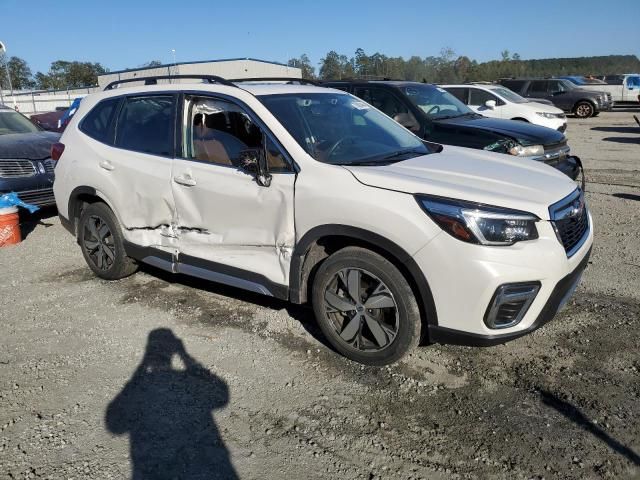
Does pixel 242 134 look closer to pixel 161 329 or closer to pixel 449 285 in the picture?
pixel 161 329

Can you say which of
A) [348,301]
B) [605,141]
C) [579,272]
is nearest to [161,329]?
[348,301]

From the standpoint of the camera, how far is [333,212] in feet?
11.2

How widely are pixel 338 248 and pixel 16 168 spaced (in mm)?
5856

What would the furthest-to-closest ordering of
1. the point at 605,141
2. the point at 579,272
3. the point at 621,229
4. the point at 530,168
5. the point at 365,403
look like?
the point at 605,141
the point at 621,229
the point at 530,168
the point at 579,272
the point at 365,403

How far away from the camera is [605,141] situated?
51.3 feet

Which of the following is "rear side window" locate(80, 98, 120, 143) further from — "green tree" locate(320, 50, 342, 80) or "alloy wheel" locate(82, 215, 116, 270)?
"green tree" locate(320, 50, 342, 80)

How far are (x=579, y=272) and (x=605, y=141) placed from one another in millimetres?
14345

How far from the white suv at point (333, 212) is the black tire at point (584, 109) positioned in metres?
22.6

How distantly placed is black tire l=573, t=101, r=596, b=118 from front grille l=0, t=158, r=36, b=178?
76.4 ft

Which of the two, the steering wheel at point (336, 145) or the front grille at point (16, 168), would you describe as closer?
the steering wheel at point (336, 145)

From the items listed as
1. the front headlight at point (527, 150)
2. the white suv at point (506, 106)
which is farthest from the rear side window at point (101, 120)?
the white suv at point (506, 106)

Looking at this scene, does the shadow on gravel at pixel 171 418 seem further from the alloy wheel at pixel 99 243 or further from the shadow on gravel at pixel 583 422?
the shadow on gravel at pixel 583 422

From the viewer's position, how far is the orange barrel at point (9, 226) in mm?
6691

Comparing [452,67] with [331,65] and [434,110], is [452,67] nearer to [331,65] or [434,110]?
[331,65]
